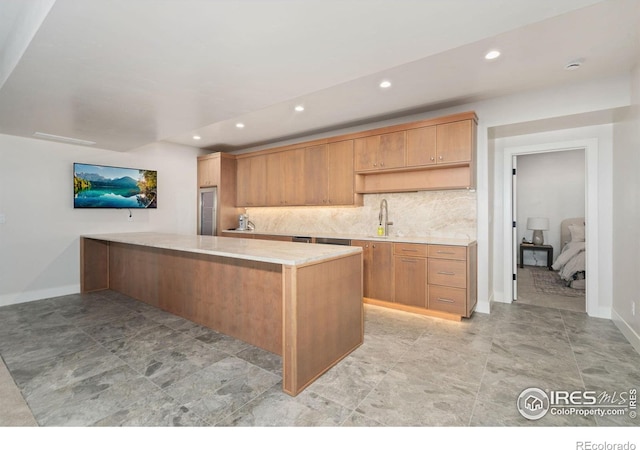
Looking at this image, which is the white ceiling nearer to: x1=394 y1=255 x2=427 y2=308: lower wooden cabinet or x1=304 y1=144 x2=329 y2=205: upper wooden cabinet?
x1=304 y1=144 x2=329 y2=205: upper wooden cabinet

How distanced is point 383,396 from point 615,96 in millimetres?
3604

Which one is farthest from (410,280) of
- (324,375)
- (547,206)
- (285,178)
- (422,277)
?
(547,206)

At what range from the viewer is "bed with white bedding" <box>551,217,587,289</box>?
488 cm

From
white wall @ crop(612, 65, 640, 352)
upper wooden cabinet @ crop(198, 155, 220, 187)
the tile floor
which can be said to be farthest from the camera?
upper wooden cabinet @ crop(198, 155, 220, 187)

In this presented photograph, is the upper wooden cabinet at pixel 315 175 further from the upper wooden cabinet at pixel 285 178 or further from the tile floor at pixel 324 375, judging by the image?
the tile floor at pixel 324 375

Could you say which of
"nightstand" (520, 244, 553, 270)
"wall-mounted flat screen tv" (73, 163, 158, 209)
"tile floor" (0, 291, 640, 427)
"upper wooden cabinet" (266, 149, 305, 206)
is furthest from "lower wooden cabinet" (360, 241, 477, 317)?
"nightstand" (520, 244, 553, 270)

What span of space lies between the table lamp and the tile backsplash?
4010 millimetres

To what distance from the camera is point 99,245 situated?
15.8ft

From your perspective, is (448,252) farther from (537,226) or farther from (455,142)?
(537,226)

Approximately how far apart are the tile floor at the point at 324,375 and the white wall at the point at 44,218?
98 centimetres

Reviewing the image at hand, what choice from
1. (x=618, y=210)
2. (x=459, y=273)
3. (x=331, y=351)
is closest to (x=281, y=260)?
(x=331, y=351)

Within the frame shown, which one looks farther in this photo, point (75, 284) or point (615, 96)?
point (75, 284)

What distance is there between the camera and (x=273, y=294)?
8.33 ft

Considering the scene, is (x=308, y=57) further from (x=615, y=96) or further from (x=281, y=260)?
(x=615, y=96)
